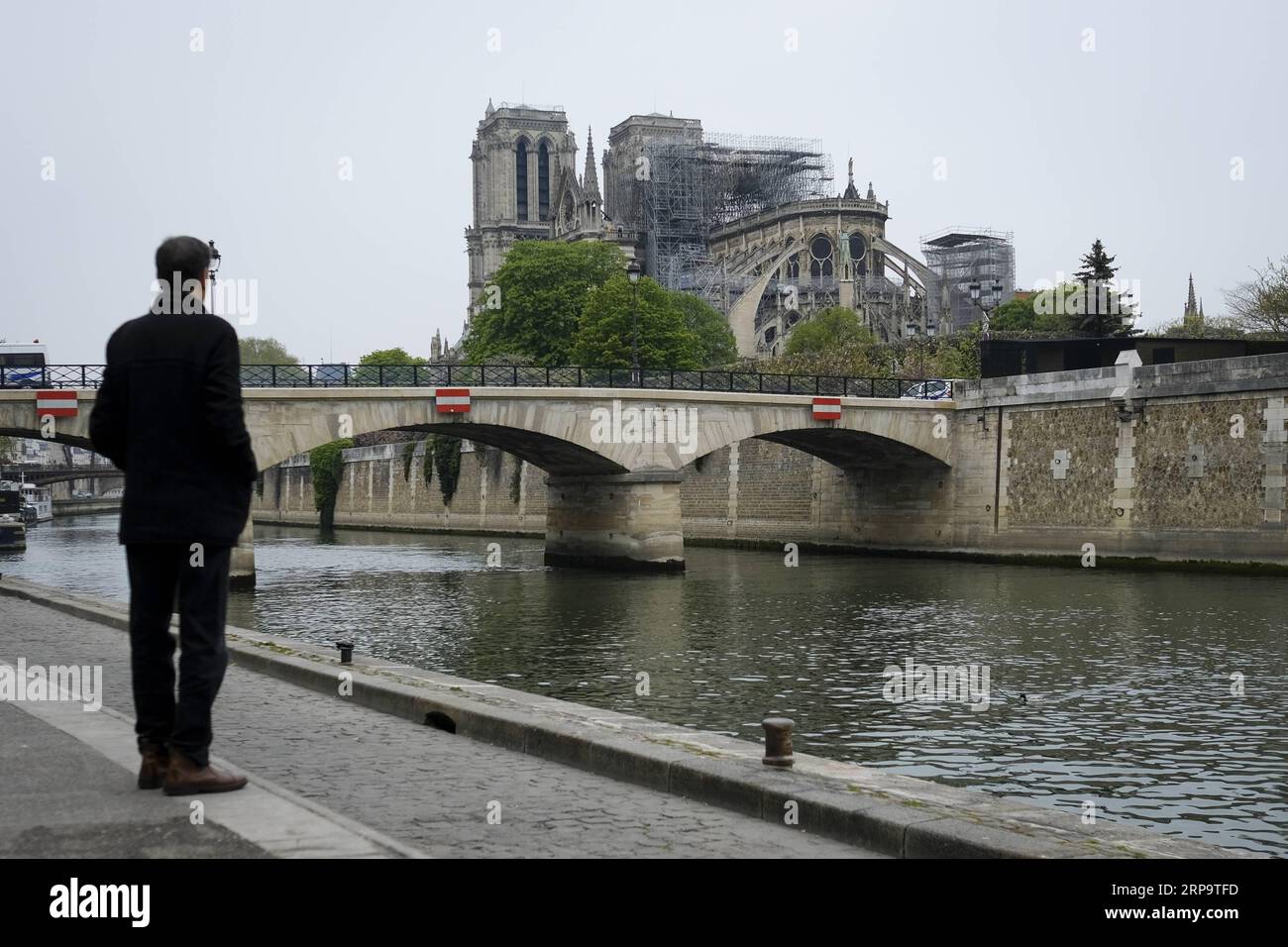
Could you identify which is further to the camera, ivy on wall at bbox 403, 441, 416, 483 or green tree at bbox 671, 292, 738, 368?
green tree at bbox 671, 292, 738, 368

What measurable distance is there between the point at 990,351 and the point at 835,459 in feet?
21.1

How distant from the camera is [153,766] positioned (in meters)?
5.96

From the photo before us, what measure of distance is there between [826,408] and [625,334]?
28.4m

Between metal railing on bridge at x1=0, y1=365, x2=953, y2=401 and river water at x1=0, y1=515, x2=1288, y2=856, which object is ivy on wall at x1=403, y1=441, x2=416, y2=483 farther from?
river water at x1=0, y1=515, x2=1288, y2=856

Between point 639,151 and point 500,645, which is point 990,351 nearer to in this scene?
point 500,645

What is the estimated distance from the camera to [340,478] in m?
84.8

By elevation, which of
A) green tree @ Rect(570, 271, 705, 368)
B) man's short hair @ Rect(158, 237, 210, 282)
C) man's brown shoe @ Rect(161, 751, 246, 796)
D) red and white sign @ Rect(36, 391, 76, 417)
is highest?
green tree @ Rect(570, 271, 705, 368)

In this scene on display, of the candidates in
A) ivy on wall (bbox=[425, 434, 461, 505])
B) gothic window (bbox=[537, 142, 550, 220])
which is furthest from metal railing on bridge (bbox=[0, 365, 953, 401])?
gothic window (bbox=[537, 142, 550, 220])

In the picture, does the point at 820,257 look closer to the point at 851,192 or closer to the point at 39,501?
the point at 851,192

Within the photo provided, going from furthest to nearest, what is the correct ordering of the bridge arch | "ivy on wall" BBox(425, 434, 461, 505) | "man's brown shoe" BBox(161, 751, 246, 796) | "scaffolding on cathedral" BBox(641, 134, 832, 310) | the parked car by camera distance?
1. "scaffolding on cathedral" BBox(641, 134, 832, 310)
2. "ivy on wall" BBox(425, 434, 461, 505)
3. the parked car
4. the bridge arch
5. "man's brown shoe" BBox(161, 751, 246, 796)

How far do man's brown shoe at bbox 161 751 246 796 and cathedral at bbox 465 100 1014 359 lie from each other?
84.1 metres

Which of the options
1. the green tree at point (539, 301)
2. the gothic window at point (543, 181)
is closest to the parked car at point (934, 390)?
the green tree at point (539, 301)

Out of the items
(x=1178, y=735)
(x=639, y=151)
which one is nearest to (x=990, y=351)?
(x=1178, y=735)

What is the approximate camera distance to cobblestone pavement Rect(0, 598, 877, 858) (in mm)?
5996
